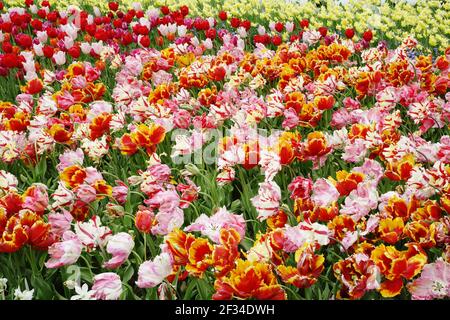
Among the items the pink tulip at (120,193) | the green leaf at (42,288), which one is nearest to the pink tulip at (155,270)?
the green leaf at (42,288)

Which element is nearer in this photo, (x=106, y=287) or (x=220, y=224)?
(x=106, y=287)

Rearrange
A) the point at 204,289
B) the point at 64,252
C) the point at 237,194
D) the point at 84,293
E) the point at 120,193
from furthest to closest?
1. the point at 237,194
2. the point at 120,193
3. the point at 64,252
4. the point at 204,289
5. the point at 84,293

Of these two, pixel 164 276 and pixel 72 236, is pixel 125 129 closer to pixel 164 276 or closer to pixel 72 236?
pixel 72 236

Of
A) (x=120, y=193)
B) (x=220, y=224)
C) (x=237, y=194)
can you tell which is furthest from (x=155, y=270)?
(x=237, y=194)

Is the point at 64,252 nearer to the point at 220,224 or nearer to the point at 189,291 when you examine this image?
the point at 189,291

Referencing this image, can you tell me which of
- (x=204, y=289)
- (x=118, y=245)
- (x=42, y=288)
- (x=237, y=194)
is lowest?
(x=237, y=194)

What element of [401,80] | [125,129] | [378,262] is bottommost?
[125,129]

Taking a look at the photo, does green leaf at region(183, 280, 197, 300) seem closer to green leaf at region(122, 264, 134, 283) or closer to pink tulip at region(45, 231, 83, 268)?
green leaf at region(122, 264, 134, 283)

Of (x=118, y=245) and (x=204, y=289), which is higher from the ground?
(x=118, y=245)

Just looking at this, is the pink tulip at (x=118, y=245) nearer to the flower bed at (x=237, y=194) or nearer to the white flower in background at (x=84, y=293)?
the flower bed at (x=237, y=194)

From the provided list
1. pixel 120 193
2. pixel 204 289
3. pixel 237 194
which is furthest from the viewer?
pixel 237 194

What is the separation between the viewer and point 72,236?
2.62 metres
